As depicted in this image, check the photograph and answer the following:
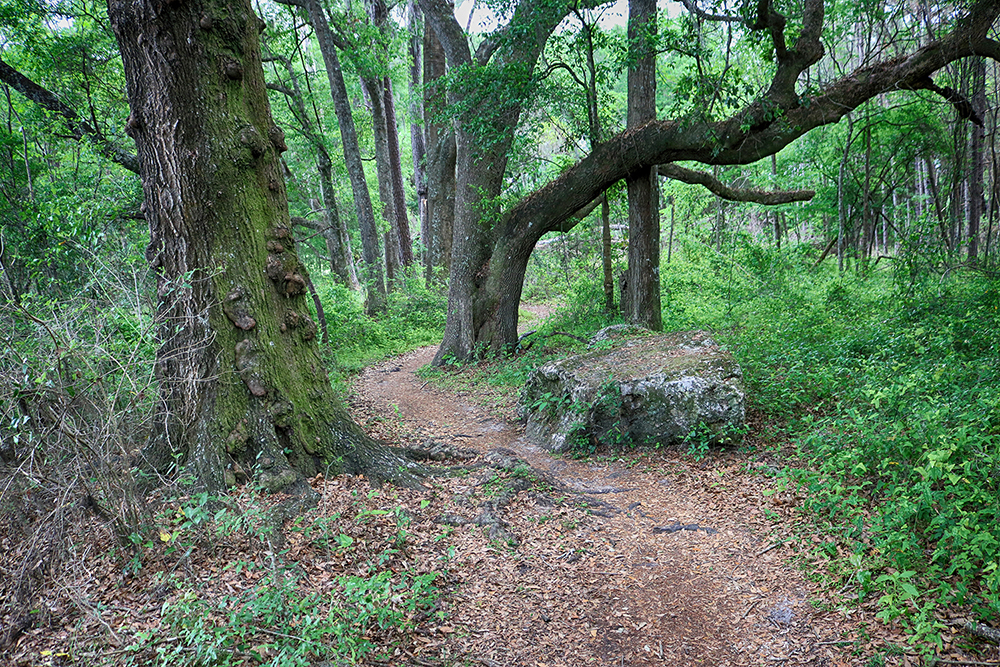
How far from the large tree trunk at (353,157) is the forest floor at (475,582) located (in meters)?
11.0

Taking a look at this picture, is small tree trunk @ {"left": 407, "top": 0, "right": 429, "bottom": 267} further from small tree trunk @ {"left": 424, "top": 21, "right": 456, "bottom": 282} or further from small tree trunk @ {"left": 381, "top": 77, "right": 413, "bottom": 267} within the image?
small tree trunk @ {"left": 424, "top": 21, "right": 456, "bottom": 282}

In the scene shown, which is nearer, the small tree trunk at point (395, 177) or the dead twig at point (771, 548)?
the dead twig at point (771, 548)

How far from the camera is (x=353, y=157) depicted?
46.5ft

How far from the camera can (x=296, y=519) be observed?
391 cm

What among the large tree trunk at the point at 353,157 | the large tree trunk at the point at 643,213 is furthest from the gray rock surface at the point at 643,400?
the large tree trunk at the point at 353,157

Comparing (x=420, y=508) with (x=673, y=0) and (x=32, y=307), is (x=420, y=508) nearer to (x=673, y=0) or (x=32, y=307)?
(x=32, y=307)

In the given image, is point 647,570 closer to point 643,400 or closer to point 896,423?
point 896,423

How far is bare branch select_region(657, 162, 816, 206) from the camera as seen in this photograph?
1037 centimetres

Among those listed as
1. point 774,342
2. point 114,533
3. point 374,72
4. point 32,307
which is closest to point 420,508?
point 114,533

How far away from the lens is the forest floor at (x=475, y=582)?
113 inches

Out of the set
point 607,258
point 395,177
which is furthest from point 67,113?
point 395,177

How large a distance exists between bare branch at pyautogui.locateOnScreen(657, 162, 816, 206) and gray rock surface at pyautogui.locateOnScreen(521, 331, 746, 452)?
4517mm

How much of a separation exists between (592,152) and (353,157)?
7184mm

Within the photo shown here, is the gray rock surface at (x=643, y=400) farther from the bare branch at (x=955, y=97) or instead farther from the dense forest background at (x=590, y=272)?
the bare branch at (x=955, y=97)
